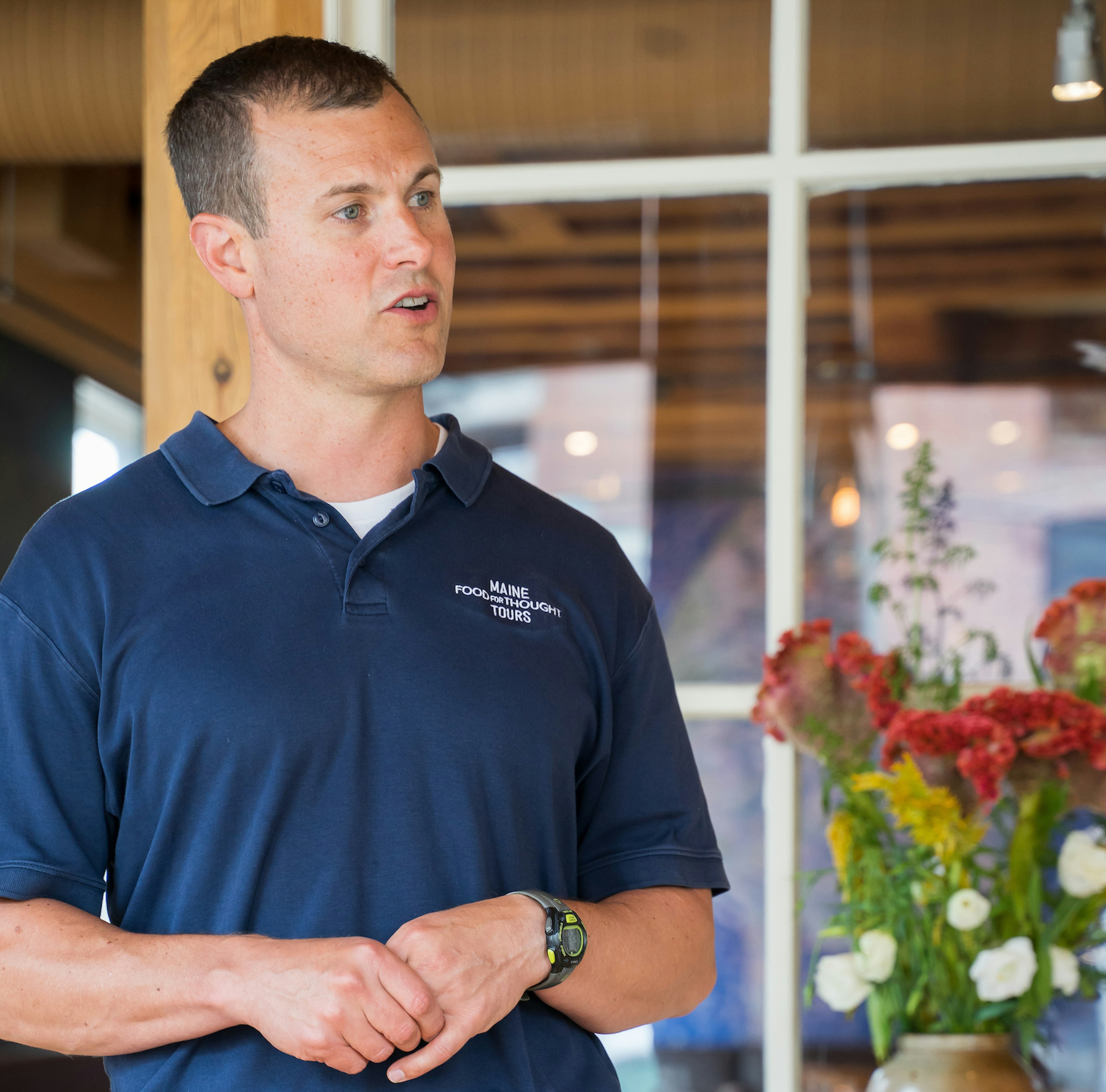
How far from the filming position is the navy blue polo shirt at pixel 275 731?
1.19 m

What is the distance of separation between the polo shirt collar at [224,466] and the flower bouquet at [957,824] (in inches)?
25.1

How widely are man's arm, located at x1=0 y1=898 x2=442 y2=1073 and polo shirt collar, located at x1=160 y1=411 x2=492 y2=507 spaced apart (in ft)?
1.25

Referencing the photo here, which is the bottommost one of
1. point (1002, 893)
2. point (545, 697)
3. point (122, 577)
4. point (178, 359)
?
point (1002, 893)

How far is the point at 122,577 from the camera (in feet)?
4.07

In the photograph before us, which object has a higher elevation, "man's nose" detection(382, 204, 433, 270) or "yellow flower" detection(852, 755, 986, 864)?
"man's nose" detection(382, 204, 433, 270)

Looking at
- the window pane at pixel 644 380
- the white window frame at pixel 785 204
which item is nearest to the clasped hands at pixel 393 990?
the white window frame at pixel 785 204

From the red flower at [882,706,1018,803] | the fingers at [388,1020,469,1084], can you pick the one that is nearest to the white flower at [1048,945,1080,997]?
the red flower at [882,706,1018,803]

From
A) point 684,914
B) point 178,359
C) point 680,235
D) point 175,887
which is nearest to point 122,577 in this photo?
point 175,887

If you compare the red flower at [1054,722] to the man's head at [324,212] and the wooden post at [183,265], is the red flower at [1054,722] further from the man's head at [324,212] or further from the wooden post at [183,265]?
the wooden post at [183,265]

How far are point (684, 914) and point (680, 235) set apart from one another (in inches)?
48.3

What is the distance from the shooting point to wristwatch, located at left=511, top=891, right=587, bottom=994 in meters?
1.18

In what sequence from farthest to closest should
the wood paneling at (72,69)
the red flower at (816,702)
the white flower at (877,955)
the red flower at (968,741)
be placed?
the wood paneling at (72,69)
the red flower at (816,702)
the white flower at (877,955)
the red flower at (968,741)

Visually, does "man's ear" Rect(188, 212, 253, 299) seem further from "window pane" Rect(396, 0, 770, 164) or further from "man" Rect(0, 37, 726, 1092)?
"window pane" Rect(396, 0, 770, 164)

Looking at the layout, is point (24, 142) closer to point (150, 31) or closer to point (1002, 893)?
point (150, 31)
